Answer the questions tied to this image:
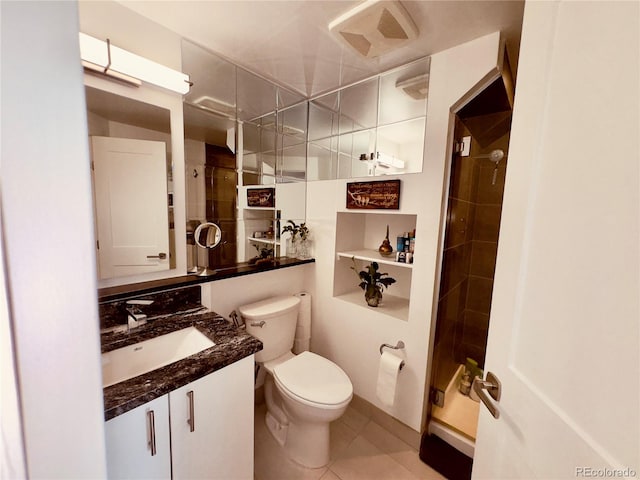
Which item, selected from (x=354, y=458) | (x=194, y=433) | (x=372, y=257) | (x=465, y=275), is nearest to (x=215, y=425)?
(x=194, y=433)

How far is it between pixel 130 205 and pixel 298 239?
3.69 feet

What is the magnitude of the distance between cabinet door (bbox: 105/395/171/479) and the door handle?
99 centimetres

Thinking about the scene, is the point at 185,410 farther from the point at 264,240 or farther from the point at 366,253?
the point at 366,253

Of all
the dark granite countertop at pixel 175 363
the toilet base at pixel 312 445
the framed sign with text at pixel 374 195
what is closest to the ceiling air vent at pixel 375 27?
the framed sign with text at pixel 374 195

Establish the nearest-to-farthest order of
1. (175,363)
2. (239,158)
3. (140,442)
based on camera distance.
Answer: (140,442) < (175,363) < (239,158)

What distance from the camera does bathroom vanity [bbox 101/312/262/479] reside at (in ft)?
2.63

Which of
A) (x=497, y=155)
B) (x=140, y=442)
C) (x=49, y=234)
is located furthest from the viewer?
(x=497, y=155)

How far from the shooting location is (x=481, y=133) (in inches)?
68.3

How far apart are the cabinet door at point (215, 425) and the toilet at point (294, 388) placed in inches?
12.8

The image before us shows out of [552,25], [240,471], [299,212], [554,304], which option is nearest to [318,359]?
[240,471]

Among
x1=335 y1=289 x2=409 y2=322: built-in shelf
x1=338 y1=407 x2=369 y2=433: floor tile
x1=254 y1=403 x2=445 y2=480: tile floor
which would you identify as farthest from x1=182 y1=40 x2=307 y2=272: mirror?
x1=338 y1=407 x2=369 y2=433: floor tile

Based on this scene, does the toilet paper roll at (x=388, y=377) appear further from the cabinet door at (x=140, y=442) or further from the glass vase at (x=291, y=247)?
the cabinet door at (x=140, y=442)

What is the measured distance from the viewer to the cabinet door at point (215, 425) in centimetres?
92

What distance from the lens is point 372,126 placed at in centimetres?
173
